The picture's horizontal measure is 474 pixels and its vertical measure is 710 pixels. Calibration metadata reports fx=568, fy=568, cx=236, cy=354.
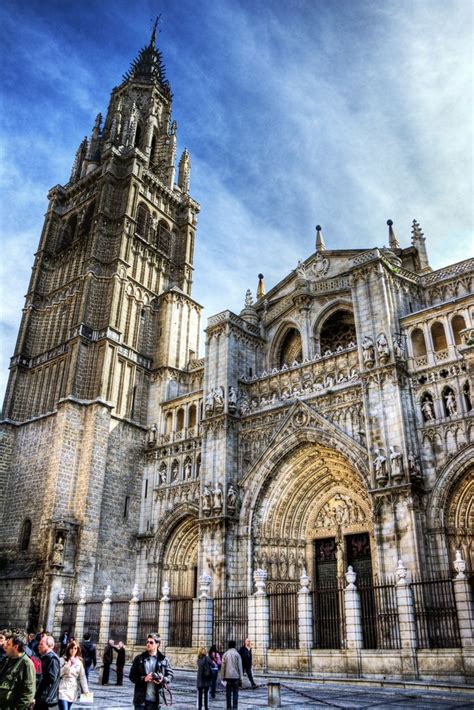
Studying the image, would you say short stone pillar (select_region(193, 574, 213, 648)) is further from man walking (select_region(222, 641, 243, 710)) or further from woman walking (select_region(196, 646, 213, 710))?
woman walking (select_region(196, 646, 213, 710))

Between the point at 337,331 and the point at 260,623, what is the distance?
1410 centimetres

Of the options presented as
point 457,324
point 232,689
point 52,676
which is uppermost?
point 457,324

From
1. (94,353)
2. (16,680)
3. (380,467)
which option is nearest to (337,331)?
(380,467)

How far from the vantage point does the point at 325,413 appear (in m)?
22.2

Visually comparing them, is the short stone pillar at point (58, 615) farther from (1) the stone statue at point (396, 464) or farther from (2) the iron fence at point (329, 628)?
(1) the stone statue at point (396, 464)

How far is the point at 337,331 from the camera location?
88.9ft

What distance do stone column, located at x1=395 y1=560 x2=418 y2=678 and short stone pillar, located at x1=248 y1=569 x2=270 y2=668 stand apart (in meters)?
4.22

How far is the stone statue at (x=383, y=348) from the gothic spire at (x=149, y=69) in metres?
34.1

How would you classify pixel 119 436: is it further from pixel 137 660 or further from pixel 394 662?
pixel 137 660

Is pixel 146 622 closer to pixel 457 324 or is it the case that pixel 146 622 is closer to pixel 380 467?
pixel 380 467

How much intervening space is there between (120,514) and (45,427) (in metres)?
5.99

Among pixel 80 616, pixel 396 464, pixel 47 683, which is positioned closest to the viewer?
pixel 47 683

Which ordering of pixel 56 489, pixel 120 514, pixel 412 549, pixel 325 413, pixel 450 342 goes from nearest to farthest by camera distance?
1. pixel 412 549
2. pixel 450 342
3. pixel 325 413
4. pixel 56 489
5. pixel 120 514

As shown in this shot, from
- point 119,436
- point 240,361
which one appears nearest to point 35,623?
point 119,436
